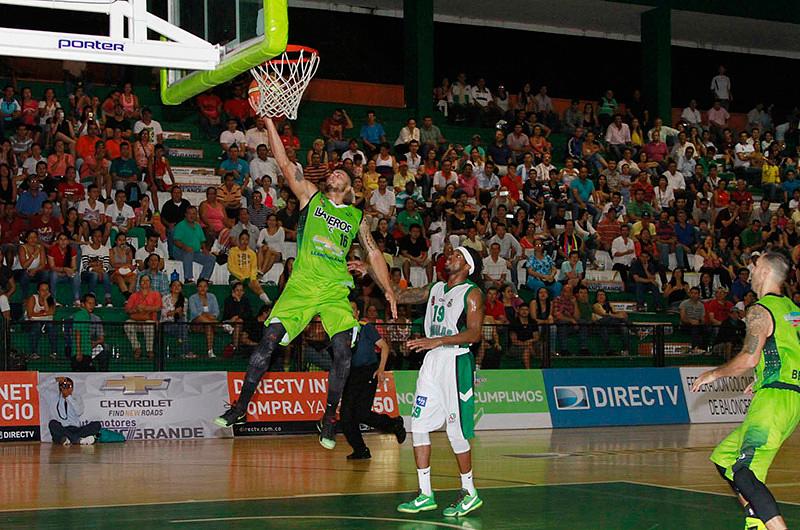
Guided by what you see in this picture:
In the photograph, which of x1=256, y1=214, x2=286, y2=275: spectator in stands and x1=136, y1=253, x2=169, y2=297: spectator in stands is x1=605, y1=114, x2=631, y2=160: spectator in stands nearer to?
x1=256, y1=214, x2=286, y2=275: spectator in stands

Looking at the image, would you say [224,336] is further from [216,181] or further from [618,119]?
[618,119]

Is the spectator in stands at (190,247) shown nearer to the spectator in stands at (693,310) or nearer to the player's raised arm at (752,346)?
the spectator in stands at (693,310)

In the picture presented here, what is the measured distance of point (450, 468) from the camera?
14.4 meters

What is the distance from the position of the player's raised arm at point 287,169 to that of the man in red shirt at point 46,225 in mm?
10658

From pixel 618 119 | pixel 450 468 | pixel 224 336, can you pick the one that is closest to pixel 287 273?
pixel 224 336

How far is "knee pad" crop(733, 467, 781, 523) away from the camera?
757 centimetres

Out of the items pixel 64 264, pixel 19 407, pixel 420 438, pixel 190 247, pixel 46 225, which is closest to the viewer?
pixel 420 438

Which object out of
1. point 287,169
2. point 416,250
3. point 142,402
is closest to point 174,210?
point 142,402

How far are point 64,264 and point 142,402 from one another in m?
3.24

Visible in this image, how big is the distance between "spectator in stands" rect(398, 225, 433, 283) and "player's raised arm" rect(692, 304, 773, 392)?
48.8 feet

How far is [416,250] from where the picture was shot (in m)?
22.8

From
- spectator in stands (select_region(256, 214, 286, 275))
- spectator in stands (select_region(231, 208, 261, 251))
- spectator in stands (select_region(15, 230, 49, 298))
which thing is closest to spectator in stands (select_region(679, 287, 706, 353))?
spectator in stands (select_region(256, 214, 286, 275))

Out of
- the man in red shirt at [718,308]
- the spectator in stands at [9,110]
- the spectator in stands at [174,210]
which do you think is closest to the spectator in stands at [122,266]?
the spectator in stands at [174,210]

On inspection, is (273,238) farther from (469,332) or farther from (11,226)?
(469,332)
